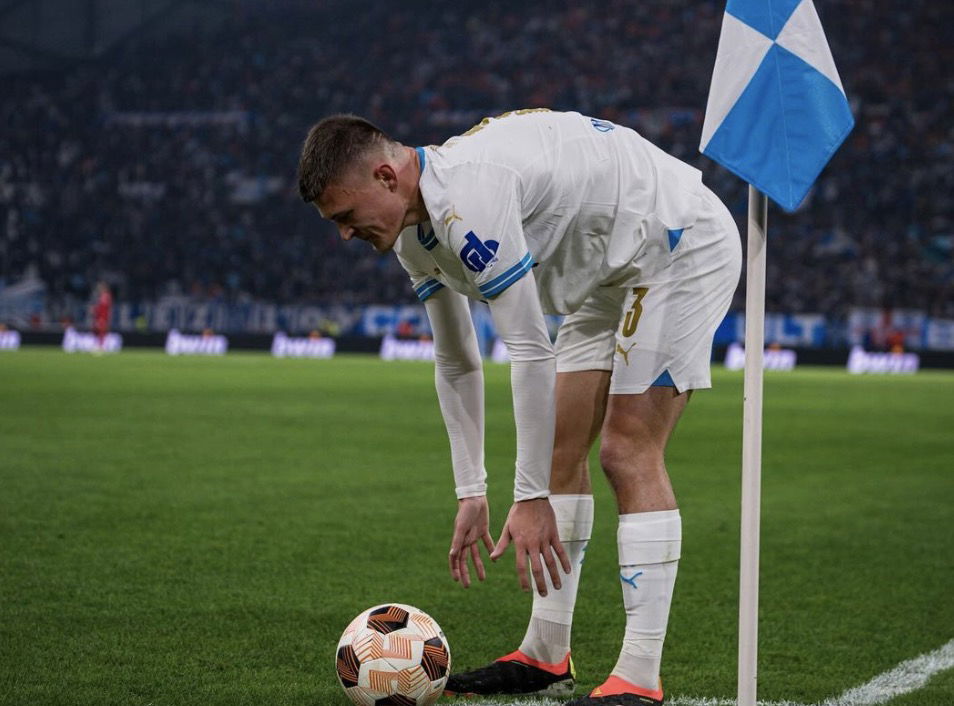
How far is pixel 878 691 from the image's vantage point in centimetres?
372

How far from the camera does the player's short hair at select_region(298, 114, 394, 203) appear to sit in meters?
3.02

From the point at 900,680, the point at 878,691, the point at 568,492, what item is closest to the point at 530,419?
the point at 568,492

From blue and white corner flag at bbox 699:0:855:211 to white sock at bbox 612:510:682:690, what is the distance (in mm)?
975

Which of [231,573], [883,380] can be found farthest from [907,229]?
[231,573]

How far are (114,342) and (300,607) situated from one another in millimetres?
28367

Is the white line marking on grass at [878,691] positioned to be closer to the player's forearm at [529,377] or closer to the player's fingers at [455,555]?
the player's fingers at [455,555]

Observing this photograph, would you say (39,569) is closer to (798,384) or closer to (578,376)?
(578,376)

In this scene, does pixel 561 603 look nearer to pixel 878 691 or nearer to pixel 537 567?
pixel 537 567

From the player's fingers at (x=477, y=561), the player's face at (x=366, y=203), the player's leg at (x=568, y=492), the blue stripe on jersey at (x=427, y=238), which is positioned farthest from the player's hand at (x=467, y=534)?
the player's face at (x=366, y=203)

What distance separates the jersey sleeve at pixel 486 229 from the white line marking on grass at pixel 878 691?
1.36 meters

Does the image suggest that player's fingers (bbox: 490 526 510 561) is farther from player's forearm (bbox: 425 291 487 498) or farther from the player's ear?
the player's ear

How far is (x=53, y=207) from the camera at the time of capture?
37.8 metres

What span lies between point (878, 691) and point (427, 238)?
1.95 metres

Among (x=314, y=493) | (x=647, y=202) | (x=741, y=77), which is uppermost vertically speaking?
(x=741, y=77)
